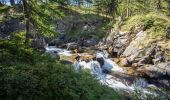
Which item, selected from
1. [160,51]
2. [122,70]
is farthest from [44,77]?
[160,51]

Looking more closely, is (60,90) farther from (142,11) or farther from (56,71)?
(142,11)

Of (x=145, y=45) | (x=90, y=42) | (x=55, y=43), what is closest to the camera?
(x=145, y=45)

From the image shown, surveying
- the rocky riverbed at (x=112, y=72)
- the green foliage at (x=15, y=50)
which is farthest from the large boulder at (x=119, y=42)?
the green foliage at (x=15, y=50)

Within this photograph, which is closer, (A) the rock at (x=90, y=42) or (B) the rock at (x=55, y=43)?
(A) the rock at (x=90, y=42)

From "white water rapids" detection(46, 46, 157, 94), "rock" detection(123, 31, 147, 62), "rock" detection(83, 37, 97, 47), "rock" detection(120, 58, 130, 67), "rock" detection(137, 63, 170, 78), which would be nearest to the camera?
"white water rapids" detection(46, 46, 157, 94)

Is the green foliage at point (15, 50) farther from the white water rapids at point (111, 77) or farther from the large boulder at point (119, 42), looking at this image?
the large boulder at point (119, 42)

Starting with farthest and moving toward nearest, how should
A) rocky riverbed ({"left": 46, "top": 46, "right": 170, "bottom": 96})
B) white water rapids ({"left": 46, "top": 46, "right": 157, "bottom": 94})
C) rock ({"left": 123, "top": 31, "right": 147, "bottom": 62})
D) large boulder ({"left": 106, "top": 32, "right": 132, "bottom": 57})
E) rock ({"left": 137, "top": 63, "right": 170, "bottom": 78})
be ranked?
large boulder ({"left": 106, "top": 32, "right": 132, "bottom": 57}) → rock ({"left": 123, "top": 31, "right": 147, "bottom": 62}) → rock ({"left": 137, "top": 63, "right": 170, "bottom": 78}) → rocky riverbed ({"left": 46, "top": 46, "right": 170, "bottom": 96}) → white water rapids ({"left": 46, "top": 46, "right": 157, "bottom": 94})

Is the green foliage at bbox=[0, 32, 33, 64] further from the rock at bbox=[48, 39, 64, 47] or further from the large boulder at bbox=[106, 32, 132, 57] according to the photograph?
the rock at bbox=[48, 39, 64, 47]

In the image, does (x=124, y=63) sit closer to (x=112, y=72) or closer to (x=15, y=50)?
(x=112, y=72)

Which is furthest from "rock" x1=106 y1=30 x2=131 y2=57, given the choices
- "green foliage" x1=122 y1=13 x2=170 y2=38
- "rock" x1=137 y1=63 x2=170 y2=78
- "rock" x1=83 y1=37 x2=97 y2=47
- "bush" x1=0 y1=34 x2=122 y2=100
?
"bush" x1=0 y1=34 x2=122 y2=100

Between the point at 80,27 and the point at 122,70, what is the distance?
25.8m

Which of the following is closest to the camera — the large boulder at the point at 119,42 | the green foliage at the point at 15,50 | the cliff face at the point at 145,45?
the green foliage at the point at 15,50

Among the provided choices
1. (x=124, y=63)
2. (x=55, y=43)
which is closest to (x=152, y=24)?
(x=124, y=63)

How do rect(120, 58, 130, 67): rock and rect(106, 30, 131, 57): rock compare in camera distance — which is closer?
rect(120, 58, 130, 67): rock
